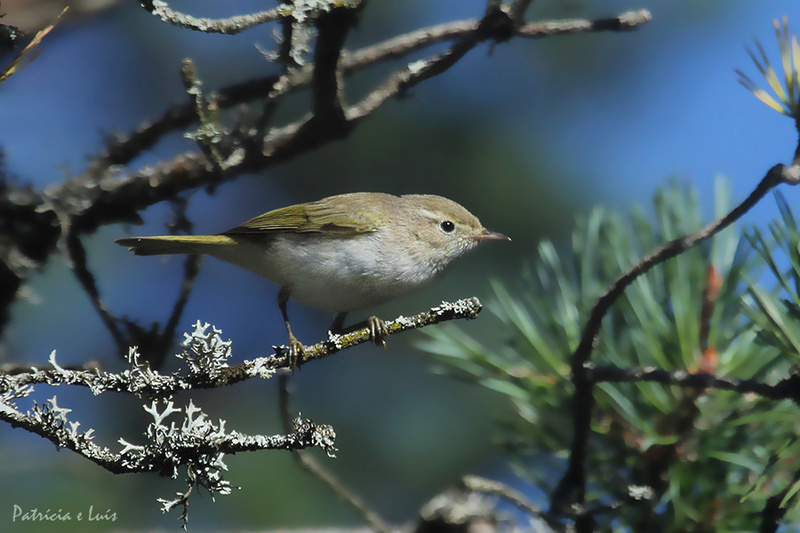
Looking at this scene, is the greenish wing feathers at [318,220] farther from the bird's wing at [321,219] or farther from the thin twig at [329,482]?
the thin twig at [329,482]

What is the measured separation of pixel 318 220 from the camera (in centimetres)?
160

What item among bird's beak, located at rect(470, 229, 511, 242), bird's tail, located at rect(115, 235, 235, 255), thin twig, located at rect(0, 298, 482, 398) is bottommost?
bird's tail, located at rect(115, 235, 235, 255)

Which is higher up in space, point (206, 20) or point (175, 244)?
point (206, 20)

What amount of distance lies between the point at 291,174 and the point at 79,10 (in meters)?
0.72

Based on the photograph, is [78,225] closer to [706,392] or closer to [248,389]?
[248,389]

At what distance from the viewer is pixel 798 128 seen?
0.83m

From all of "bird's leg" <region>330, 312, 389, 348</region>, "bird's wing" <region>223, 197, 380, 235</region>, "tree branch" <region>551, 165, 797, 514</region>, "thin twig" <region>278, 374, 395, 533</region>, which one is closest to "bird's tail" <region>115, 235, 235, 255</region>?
"bird's wing" <region>223, 197, 380, 235</region>

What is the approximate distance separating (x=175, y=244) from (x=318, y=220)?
0.33 meters

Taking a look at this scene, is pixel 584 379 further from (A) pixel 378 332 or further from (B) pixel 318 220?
(B) pixel 318 220

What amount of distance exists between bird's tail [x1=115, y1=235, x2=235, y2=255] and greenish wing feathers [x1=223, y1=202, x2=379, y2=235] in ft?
0.28

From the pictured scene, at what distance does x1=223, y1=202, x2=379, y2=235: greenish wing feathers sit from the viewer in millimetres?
1558

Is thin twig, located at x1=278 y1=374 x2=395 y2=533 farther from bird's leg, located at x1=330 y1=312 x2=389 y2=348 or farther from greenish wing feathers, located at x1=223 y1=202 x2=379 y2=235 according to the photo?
greenish wing feathers, located at x1=223 y1=202 x2=379 y2=235

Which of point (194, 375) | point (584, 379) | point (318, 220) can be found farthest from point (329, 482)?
point (318, 220)

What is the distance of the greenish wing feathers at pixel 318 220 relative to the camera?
1.56 m
